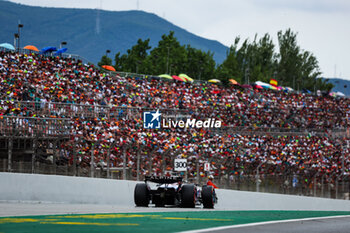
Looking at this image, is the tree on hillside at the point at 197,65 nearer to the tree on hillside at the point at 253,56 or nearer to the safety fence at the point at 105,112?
the tree on hillside at the point at 253,56

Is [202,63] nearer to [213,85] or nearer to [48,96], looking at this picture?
[213,85]

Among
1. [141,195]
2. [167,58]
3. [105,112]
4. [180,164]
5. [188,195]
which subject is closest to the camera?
[188,195]

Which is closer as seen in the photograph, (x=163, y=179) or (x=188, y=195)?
(x=188, y=195)

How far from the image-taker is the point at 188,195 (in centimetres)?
1719

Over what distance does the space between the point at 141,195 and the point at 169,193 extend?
33.7 inches

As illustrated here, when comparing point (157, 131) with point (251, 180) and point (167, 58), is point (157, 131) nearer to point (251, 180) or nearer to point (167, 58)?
point (251, 180)

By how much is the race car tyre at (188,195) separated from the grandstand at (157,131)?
387 cm

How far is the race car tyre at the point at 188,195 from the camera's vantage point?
17.2 m

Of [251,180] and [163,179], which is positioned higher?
[163,179]

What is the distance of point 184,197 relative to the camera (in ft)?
56.6

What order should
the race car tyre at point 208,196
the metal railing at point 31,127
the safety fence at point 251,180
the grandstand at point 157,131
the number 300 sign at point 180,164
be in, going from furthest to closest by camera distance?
the metal railing at point 31,127 < the grandstand at point 157,131 < the number 300 sign at point 180,164 < the safety fence at point 251,180 < the race car tyre at point 208,196

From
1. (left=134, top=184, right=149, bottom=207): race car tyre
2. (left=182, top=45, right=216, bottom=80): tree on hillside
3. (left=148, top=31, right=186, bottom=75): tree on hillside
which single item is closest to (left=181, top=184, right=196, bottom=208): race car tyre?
(left=134, top=184, right=149, bottom=207): race car tyre

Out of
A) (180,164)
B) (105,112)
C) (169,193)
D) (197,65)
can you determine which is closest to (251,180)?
(180,164)

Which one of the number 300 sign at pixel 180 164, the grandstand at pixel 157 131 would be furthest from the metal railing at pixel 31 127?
the number 300 sign at pixel 180 164
